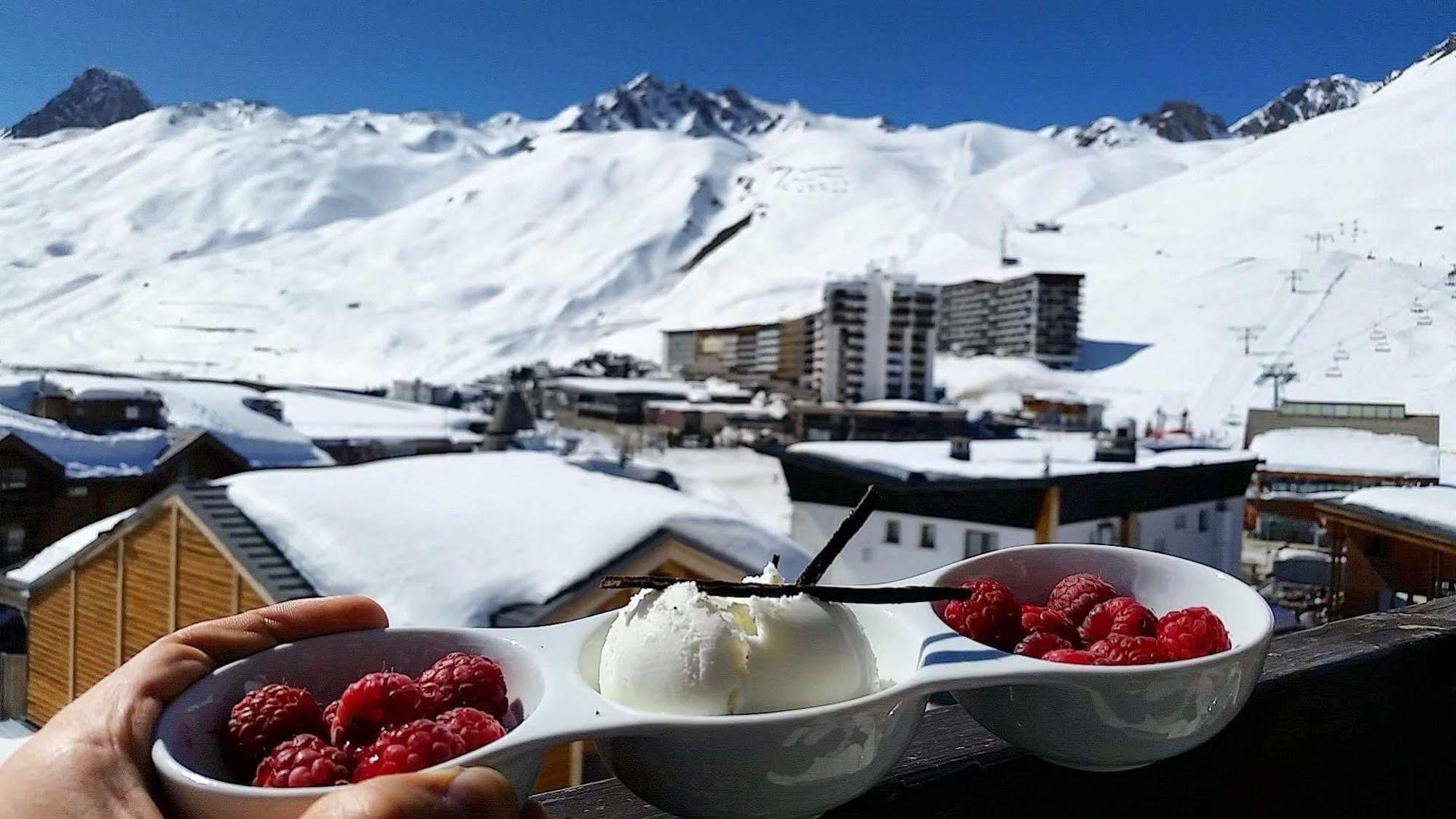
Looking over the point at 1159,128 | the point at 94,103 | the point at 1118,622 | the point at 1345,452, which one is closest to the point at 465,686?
the point at 1118,622

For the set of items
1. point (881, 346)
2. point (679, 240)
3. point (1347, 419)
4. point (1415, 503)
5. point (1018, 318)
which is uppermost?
point (679, 240)

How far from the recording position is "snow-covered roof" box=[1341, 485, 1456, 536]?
14.8 ft

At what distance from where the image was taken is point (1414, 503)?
4.86 meters

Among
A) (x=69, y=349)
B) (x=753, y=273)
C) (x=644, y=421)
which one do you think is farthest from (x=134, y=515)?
(x=753, y=273)

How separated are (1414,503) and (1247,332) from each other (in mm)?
25202

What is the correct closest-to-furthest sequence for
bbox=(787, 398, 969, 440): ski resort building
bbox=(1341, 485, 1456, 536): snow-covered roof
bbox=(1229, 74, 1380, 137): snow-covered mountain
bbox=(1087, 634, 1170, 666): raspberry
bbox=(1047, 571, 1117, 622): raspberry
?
bbox=(1087, 634, 1170, 666): raspberry < bbox=(1047, 571, 1117, 622): raspberry < bbox=(1341, 485, 1456, 536): snow-covered roof < bbox=(787, 398, 969, 440): ski resort building < bbox=(1229, 74, 1380, 137): snow-covered mountain

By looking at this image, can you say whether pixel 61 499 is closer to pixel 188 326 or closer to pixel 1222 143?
pixel 188 326

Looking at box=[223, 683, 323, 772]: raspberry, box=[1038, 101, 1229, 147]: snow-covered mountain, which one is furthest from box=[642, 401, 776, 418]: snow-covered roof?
box=[1038, 101, 1229, 147]: snow-covered mountain

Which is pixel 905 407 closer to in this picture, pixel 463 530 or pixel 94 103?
pixel 463 530

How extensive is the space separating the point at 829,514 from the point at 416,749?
1021cm

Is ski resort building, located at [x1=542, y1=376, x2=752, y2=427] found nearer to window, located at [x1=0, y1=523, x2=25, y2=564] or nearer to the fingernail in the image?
window, located at [x1=0, y1=523, x2=25, y2=564]

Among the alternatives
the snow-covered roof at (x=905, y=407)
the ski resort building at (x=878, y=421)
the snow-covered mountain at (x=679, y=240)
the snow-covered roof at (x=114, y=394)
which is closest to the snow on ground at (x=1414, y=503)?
the snow-covered mountain at (x=679, y=240)

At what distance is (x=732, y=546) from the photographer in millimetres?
4910

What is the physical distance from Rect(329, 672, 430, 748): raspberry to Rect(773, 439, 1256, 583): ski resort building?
793cm
